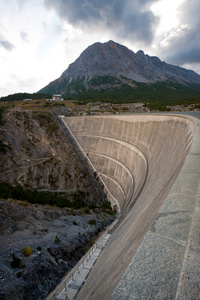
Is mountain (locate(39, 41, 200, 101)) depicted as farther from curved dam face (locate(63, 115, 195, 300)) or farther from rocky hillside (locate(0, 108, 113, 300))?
rocky hillside (locate(0, 108, 113, 300))

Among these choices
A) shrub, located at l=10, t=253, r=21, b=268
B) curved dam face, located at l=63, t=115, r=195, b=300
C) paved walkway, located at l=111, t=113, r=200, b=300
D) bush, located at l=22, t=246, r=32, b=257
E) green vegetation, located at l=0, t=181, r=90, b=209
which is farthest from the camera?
green vegetation, located at l=0, t=181, r=90, b=209

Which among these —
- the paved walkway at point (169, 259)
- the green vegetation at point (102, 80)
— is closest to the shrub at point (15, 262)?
the paved walkway at point (169, 259)

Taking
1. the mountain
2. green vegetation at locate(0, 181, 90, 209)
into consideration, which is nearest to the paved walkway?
green vegetation at locate(0, 181, 90, 209)

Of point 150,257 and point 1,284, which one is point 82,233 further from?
point 150,257

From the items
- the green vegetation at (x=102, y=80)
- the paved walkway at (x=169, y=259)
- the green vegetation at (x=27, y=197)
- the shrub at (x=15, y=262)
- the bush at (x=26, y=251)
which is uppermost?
the green vegetation at (x=102, y=80)

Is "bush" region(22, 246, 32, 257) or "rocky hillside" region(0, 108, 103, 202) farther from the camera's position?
"rocky hillside" region(0, 108, 103, 202)

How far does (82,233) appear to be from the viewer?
18.8m

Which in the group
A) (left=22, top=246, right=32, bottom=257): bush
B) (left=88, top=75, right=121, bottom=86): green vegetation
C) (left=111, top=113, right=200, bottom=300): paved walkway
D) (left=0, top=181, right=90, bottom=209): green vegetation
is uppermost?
(left=88, top=75, right=121, bottom=86): green vegetation

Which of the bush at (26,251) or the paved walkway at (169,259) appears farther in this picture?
the bush at (26,251)

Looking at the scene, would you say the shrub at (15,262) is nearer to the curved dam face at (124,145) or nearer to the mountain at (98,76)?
the curved dam face at (124,145)

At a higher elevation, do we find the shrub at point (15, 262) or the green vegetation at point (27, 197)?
the shrub at point (15, 262)

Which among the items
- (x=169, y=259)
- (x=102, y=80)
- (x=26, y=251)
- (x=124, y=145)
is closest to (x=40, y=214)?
(x=26, y=251)

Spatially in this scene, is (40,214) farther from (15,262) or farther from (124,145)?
(124,145)

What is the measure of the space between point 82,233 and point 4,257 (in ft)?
28.5
